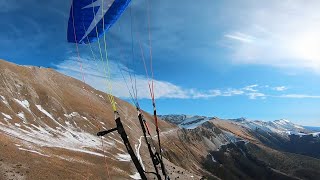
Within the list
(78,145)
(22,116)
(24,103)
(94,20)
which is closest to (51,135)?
(78,145)

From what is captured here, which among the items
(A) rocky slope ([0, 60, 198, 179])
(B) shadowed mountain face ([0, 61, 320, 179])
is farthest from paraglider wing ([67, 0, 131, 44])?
(B) shadowed mountain face ([0, 61, 320, 179])

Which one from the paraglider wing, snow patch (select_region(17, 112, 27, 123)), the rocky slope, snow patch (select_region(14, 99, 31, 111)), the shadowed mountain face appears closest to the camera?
the paraglider wing

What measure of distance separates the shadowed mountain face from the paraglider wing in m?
14.2

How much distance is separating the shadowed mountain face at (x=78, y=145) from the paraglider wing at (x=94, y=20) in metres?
14.2

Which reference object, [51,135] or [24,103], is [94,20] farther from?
[24,103]

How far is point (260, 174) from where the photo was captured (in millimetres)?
170125

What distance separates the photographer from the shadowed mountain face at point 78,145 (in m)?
46.0

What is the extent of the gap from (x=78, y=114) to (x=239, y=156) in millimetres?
112636

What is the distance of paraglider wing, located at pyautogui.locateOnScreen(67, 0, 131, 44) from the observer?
1565 centimetres

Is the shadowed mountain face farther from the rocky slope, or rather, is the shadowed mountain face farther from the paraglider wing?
the paraglider wing

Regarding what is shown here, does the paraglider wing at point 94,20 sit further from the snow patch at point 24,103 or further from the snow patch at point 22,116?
the snow patch at point 24,103

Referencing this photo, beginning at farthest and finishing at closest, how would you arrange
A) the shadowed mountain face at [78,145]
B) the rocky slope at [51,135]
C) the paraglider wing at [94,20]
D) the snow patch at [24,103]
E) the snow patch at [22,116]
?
the snow patch at [24,103]
the snow patch at [22,116]
the shadowed mountain face at [78,145]
the rocky slope at [51,135]
the paraglider wing at [94,20]

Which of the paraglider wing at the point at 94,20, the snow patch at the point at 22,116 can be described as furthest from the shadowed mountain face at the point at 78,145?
the paraglider wing at the point at 94,20

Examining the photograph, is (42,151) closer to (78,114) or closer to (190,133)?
(78,114)
